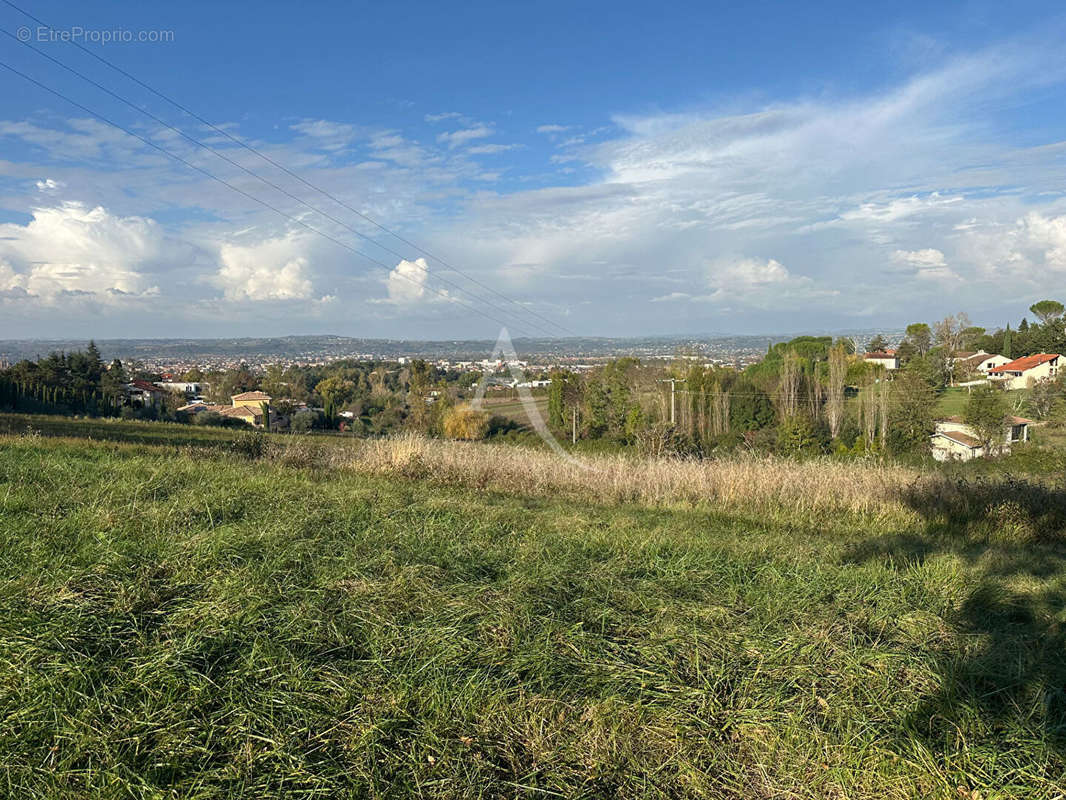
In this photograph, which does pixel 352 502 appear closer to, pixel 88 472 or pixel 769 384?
pixel 88 472

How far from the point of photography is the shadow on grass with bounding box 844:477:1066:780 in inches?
105

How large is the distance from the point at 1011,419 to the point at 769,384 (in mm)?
13079

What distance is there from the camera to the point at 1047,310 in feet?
193

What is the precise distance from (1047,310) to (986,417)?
41.9 meters

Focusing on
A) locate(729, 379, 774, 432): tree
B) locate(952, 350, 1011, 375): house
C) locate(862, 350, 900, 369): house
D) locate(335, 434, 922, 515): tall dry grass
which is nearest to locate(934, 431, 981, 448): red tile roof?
locate(729, 379, 774, 432): tree

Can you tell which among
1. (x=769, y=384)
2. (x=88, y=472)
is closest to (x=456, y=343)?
(x=769, y=384)

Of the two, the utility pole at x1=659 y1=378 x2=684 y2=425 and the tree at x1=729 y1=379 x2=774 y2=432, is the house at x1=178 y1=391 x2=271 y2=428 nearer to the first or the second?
the utility pole at x1=659 y1=378 x2=684 y2=425

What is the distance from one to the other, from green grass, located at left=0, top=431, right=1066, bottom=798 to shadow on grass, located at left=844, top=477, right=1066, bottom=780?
0.07 feet

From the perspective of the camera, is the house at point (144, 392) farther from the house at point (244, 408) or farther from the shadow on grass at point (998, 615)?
the shadow on grass at point (998, 615)

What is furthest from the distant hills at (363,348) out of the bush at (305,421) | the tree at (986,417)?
the tree at (986,417)

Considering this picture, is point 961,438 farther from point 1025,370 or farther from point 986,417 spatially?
point 1025,370

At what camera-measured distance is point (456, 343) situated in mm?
42500

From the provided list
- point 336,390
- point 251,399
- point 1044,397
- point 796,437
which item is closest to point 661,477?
point 796,437

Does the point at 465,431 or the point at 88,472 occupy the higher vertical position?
the point at 88,472
